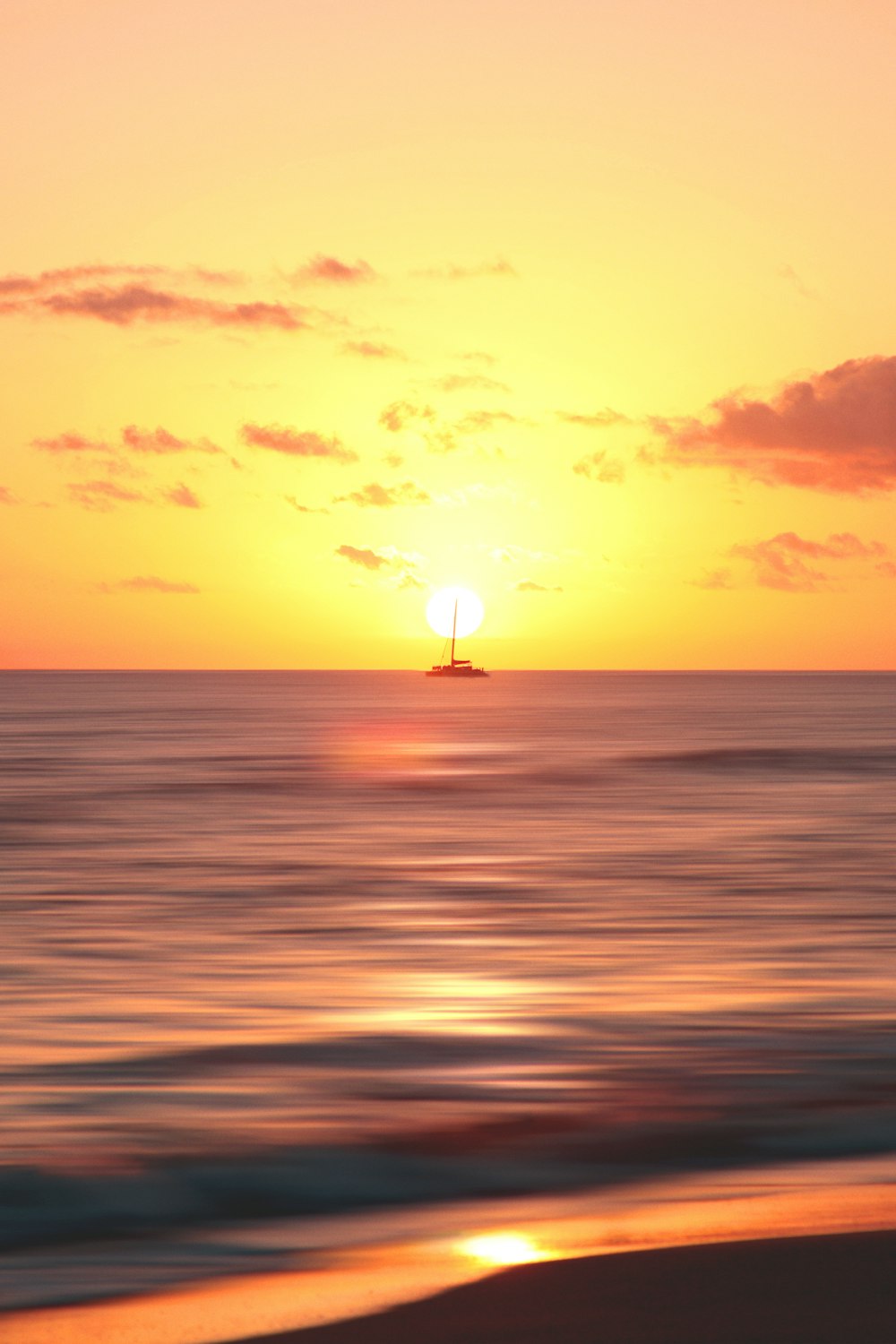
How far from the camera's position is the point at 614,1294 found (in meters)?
6.06

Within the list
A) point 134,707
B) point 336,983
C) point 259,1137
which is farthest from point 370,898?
point 134,707

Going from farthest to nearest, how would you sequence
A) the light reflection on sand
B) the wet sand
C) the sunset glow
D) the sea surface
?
the sea surface
the sunset glow
the light reflection on sand
the wet sand

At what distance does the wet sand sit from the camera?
5.68m

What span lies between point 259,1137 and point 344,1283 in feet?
8.30

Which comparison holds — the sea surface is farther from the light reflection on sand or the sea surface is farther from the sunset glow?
the sunset glow

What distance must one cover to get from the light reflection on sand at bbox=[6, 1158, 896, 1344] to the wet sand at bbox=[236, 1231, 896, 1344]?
0.69 feet

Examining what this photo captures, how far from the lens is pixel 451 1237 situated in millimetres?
7148

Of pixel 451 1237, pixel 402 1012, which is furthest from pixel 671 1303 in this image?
pixel 402 1012

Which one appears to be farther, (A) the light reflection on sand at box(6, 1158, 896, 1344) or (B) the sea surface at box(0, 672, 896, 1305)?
(B) the sea surface at box(0, 672, 896, 1305)

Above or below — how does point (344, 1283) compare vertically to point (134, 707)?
below

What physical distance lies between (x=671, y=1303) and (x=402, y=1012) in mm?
6773

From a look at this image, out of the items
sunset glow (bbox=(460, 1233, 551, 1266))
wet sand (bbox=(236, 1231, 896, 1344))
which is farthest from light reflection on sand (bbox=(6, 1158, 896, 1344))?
wet sand (bbox=(236, 1231, 896, 1344))

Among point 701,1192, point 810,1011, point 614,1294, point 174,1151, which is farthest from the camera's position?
point 810,1011

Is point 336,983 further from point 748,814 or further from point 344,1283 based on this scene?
point 748,814
